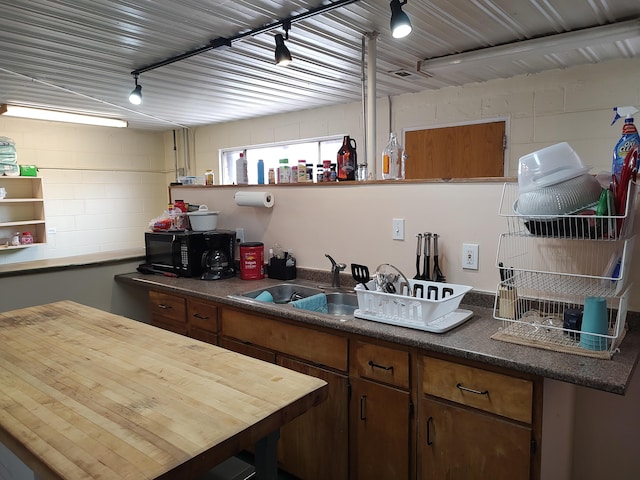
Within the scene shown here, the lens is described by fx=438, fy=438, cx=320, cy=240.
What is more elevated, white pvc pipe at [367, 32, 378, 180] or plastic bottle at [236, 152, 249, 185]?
white pvc pipe at [367, 32, 378, 180]

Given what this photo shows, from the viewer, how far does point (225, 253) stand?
2920 millimetres

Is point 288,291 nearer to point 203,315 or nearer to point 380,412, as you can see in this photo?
point 203,315

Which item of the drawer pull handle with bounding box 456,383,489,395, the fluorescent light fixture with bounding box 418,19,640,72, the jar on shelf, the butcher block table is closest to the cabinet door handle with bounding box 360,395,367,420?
the drawer pull handle with bounding box 456,383,489,395

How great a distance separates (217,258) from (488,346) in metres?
1.86

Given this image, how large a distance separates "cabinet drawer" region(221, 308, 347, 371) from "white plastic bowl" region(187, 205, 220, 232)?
2.92 feet

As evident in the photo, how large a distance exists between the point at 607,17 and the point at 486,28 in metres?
0.69

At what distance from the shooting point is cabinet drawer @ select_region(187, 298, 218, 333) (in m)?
2.38

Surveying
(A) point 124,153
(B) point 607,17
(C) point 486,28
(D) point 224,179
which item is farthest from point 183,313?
(A) point 124,153

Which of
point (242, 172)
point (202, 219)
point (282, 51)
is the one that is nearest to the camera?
point (282, 51)

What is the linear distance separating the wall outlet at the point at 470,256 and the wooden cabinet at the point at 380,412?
61cm

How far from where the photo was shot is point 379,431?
5.73 ft

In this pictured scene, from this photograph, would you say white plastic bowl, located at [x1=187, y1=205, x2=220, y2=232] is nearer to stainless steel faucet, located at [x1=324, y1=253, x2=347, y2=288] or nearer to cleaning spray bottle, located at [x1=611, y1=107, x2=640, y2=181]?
stainless steel faucet, located at [x1=324, y1=253, x2=347, y2=288]

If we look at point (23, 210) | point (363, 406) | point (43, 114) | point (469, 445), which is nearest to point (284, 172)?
point (363, 406)

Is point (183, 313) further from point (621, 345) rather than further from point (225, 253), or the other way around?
point (621, 345)
